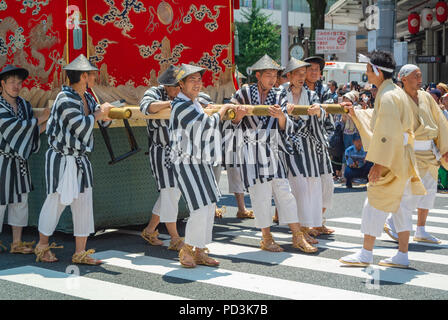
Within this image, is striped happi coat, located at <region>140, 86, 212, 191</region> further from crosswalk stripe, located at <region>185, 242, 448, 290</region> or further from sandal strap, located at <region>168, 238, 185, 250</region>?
crosswalk stripe, located at <region>185, 242, 448, 290</region>

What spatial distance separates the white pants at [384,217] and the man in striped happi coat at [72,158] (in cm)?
237

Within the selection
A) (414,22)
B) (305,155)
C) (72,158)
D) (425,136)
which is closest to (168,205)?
(72,158)

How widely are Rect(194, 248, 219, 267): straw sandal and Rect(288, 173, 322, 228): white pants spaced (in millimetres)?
1369

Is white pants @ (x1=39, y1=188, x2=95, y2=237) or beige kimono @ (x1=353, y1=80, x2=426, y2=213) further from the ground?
beige kimono @ (x1=353, y1=80, x2=426, y2=213)

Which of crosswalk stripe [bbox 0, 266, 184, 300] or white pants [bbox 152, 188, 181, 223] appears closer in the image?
crosswalk stripe [bbox 0, 266, 184, 300]

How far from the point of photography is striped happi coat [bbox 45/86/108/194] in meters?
5.36

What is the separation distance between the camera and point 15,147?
5.93m

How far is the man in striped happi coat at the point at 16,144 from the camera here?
19.3ft

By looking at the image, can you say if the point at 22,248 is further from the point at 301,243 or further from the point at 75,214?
the point at 301,243

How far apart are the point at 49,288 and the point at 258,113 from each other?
235cm

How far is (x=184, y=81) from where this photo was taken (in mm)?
5316

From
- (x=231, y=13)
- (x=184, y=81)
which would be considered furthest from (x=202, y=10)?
(x=184, y=81)

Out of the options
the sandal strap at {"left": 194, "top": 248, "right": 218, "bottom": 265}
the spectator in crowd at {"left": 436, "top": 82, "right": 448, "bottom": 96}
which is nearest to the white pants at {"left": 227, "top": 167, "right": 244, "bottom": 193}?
the sandal strap at {"left": 194, "top": 248, "right": 218, "bottom": 265}

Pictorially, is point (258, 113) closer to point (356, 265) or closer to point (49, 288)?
point (356, 265)
